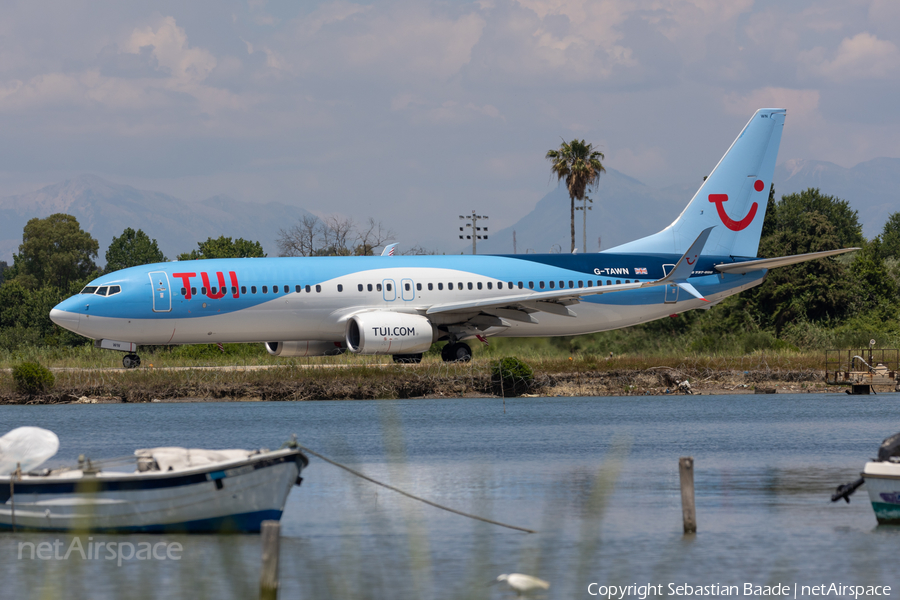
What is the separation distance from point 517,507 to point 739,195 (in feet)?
113

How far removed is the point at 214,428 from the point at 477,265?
1603 centimetres

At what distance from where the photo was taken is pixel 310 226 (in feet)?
379

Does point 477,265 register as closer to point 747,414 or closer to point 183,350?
point 747,414

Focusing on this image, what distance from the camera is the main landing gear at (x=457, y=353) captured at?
4628cm

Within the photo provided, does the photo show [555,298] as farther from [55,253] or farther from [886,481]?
[55,253]

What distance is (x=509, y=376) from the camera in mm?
44844

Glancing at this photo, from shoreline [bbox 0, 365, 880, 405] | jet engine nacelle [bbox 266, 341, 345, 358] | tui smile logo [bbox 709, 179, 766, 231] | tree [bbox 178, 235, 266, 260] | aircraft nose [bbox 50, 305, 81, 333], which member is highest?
tree [bbox 178, 235, 266, 260]

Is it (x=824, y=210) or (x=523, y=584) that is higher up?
(x=824, y=210)

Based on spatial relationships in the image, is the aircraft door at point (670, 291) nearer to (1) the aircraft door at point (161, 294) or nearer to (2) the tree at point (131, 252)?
(1) the aircraft door at point (161, 294)

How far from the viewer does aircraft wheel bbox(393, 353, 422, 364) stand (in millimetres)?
46375

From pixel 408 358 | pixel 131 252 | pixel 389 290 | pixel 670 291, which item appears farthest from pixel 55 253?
pixel 670 291

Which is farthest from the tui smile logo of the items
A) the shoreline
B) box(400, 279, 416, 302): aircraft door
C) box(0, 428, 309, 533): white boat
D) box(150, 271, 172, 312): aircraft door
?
box(0, 428, 309, 533): white boat

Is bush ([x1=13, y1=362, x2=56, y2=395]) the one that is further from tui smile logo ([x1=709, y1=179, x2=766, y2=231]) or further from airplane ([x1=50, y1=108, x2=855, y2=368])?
tui smile logo ([x1=709, y1=179, x2=766, y2=231])

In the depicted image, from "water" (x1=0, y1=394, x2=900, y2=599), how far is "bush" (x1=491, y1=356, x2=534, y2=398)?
561cm
